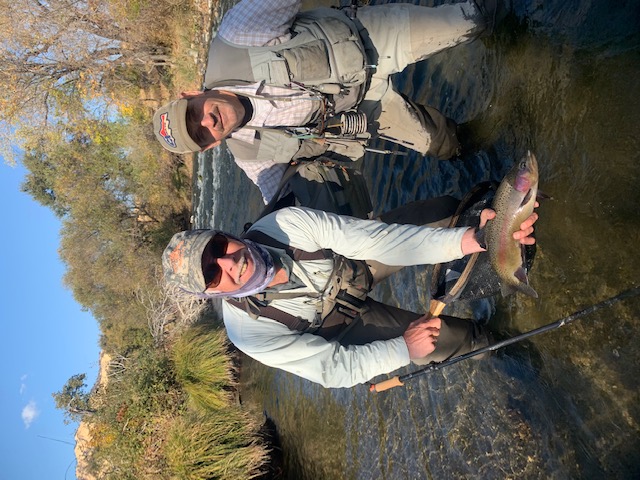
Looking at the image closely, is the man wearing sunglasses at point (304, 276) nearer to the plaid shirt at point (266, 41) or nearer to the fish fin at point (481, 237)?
the fish fin at point (481, 237)

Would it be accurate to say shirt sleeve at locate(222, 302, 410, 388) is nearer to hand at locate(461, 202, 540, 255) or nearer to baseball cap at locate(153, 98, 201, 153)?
hand at locate(461, 202, 540, 255)

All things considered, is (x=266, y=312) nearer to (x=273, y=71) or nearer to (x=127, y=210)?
(x=273, y=71)

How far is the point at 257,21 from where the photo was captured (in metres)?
3.34

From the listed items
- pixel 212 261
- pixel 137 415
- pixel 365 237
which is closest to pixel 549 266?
pixel 365 237

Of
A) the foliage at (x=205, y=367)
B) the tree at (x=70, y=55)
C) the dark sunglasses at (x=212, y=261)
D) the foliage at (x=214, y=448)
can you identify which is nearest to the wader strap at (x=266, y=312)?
the dark sunglasses at (x=212, y=261)

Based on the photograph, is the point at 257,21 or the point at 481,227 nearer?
the point at 481,227

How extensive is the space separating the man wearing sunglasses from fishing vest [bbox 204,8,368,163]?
0.73m

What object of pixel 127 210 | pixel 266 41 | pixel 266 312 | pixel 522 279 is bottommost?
pixel 522 279


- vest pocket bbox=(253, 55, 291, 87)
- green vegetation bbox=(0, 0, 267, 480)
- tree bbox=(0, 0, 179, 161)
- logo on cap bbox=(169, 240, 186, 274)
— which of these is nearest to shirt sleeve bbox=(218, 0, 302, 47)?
vest pocket bbox=(253, 55, 291, 87)

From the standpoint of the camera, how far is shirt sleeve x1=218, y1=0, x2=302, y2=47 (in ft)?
10.9

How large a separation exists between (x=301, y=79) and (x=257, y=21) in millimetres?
497

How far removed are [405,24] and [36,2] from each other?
1294 centimetres

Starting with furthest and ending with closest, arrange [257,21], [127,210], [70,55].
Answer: [127,210] → [70,55] → [257,21]

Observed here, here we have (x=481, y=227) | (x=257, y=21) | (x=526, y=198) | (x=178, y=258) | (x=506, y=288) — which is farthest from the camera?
(x=257, y=21)
